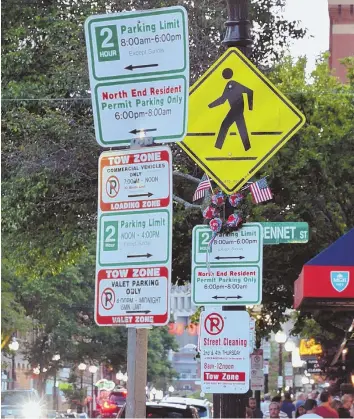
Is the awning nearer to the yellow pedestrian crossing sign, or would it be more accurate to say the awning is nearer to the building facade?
the yellow pedestrian crossing sign

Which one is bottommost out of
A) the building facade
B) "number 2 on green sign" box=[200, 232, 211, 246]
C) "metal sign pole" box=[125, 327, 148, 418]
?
"metal sign pole" box=[125, 327, 148, 418]

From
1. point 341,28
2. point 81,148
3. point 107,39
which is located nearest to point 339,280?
point 81,148

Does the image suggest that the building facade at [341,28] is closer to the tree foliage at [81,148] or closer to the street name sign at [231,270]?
the tree foliage at [81,148]

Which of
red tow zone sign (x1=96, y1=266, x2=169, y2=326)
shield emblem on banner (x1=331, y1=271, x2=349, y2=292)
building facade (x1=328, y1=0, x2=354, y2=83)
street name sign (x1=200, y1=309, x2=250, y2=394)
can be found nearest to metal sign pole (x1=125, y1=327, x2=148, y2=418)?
red tow zone sign (x1=96, y1=266, x2=169, y2=326)

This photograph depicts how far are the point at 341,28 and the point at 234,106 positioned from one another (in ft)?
132

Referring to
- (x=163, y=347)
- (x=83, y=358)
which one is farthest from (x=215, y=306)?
(x=163, y=347)

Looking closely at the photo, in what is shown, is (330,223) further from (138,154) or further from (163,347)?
(163,347)

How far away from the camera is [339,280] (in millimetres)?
15820

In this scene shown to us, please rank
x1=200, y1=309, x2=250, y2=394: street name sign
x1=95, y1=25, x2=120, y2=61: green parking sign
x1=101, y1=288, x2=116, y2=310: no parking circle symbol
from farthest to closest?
1. x1=200, y1=309, x2=250, y2=394: street name sign
2. x1=95, y1=25, x2=120, y2=61: green parking sign
3. x1=101, y1=288, x2=116, y2=310: no parking circle symbol

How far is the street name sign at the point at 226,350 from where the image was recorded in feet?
32.0

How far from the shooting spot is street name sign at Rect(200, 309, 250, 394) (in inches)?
384

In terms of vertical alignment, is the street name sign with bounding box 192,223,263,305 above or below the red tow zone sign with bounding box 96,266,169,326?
above

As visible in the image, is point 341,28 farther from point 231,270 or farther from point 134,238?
point 134,238

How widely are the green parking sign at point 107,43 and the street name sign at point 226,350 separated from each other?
4.18 m
